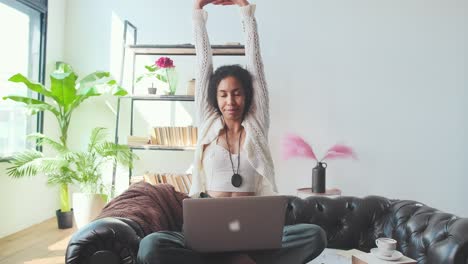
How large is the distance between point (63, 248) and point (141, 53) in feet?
6.01

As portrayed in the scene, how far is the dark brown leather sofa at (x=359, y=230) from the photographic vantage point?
52.1 inches

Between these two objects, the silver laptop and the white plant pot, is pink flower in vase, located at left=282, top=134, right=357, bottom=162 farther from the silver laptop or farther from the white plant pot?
the silver laptop

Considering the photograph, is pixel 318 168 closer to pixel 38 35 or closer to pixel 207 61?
pixel 207 61

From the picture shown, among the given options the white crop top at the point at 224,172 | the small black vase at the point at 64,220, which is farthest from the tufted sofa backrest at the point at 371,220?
the small black vase at the point at 64,220

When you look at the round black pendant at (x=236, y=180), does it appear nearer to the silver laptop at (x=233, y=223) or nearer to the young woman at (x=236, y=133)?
the young woman at (x=236, y=133)

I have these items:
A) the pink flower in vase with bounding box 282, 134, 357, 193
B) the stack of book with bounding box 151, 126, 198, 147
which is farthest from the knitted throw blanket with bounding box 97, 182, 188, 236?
the pink flower in vase with bounding box 282, 134, 357, 193

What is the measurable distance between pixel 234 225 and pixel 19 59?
2.99m

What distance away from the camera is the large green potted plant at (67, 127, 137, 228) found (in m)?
3.33

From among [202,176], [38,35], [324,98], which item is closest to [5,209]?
[38,35]

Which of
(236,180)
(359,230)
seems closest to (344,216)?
(359,230)

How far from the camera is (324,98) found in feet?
12.4

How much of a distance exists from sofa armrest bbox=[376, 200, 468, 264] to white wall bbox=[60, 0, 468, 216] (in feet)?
5.44

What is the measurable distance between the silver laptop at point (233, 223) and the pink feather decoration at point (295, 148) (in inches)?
79.3

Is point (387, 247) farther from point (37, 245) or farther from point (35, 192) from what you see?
point (35, 192)
